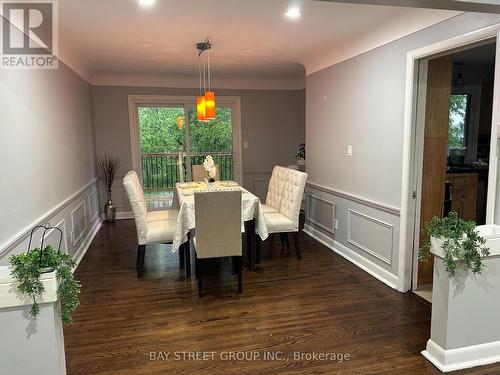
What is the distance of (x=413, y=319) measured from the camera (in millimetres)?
2770

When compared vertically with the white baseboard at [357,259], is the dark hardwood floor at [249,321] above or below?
below

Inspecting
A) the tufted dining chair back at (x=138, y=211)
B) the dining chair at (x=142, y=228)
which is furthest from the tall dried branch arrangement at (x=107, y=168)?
the tufted dining chair back at (x=138, y=211)

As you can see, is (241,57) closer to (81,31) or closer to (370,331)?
(81,31)

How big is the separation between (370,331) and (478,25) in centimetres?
220

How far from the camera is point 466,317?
2.17 m

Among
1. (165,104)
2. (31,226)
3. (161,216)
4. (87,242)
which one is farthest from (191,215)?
(165,104)

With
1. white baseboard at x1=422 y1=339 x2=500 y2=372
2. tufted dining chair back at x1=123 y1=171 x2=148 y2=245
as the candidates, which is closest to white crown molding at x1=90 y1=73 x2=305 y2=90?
tufted dining chair back at x1=123 y1=171 x2=148 y2=245

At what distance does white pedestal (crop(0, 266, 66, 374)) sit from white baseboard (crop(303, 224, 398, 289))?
110 inches

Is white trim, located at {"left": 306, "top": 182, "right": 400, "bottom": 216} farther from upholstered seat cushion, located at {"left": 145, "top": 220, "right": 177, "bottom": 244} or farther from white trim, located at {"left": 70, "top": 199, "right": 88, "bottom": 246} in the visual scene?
white trim, located at {"left": 70, "top": 199, "right": 88, "bottom": 246}

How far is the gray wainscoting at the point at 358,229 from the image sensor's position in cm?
339

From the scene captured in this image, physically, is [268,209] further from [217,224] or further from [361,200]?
[217,224]

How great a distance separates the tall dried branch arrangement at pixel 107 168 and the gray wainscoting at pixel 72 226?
0.24 metres

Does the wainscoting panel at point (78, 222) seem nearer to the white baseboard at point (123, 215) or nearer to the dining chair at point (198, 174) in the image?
the white baseboard at point (123, 215)

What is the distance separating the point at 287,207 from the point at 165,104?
327 cm
